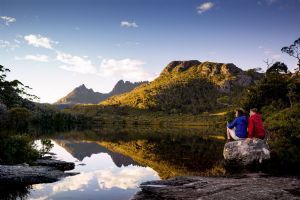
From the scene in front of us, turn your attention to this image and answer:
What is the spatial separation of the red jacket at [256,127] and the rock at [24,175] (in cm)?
1336

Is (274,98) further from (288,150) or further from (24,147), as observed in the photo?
(24,147)

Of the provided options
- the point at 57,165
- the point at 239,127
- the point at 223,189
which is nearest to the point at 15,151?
the point at 57,165

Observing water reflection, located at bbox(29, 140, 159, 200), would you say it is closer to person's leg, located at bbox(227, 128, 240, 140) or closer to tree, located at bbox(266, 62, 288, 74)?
person's leg, located at bbox(227, 128, 240, 140)

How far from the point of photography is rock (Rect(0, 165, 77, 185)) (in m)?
21.4

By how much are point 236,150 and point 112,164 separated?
51.9 ft

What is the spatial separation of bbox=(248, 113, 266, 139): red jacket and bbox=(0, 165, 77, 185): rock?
526 inches

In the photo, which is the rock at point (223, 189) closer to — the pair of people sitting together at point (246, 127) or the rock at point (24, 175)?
the pair of people sitting together at point (246, 127)

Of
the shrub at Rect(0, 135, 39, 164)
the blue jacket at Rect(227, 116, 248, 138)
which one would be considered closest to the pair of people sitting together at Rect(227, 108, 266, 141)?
the blue jacket at Rect(227, 116, 248, 138)

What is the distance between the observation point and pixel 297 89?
63.6 m

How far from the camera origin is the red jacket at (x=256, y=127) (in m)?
22.7

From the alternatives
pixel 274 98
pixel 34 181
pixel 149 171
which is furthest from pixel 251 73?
pixel 34 181

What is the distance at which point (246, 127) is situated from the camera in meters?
23.9

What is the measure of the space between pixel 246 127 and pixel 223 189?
986cm

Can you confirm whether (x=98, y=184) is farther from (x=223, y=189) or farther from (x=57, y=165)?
(x=223, y=189)
